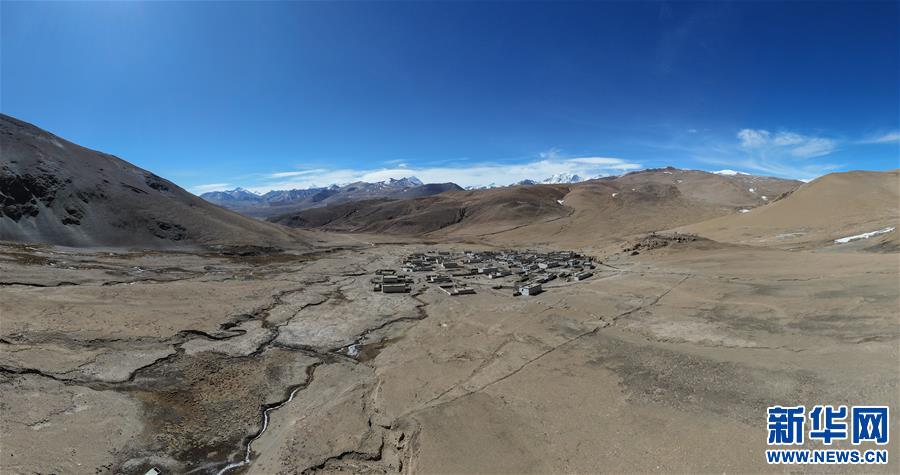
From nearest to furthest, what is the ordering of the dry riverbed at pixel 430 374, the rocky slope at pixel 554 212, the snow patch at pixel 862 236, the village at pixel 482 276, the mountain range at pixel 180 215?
the dry riverbed at pixel 430 374
the village at pixel 482 276
the snow patch at pixel 862 236
the mountain range at pixel 180 215
the rocky slope at pixel 554 212

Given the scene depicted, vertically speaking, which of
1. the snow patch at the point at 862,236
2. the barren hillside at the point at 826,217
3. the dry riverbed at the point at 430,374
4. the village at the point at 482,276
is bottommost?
the dry riverbed at the point at 430,374

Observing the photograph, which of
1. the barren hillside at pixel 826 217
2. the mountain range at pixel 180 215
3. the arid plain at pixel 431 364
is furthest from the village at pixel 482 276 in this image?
the barren hillside at pixel 826 217

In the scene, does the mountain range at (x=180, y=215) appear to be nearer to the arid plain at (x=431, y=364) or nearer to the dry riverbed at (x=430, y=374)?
the arid plain at (x=431, y=364)

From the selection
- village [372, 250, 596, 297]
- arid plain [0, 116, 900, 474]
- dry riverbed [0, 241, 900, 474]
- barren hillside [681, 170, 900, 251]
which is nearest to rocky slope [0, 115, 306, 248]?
arid plain [0, 116, 900, 474]

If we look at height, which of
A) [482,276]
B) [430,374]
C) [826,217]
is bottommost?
[430,374]

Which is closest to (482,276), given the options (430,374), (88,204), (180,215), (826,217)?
(430,374)

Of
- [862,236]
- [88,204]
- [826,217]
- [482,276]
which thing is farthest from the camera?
[826,217]

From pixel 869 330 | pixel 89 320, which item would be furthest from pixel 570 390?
pixel 89 320

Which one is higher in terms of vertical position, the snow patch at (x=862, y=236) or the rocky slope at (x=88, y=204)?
the rocky slope at (x=88, y=204)

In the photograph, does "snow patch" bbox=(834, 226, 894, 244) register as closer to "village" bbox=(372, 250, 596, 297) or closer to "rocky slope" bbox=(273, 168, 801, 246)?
"village" bbox=(372, 250, 596, 297)

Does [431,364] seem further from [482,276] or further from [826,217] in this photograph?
[826,217]
